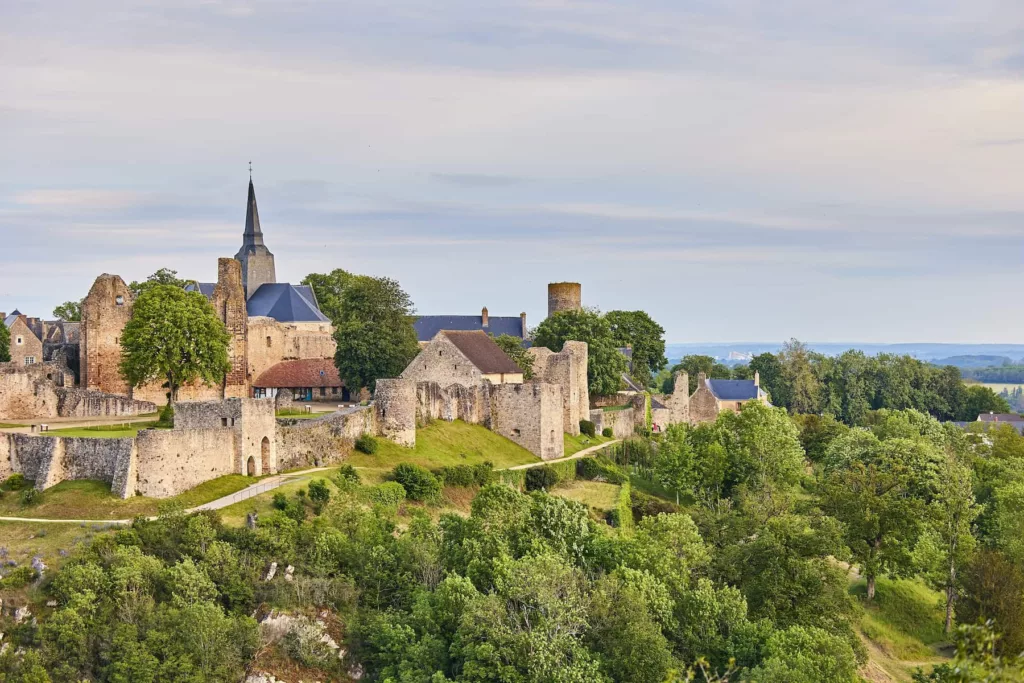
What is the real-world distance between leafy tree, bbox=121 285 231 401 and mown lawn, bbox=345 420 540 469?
44.0 ft

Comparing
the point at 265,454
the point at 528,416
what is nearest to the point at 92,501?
the point at 265,454

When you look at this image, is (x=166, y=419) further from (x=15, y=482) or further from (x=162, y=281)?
(x=162, y=281)

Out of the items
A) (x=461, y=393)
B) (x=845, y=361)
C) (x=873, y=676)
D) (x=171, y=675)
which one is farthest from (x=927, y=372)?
(x=171, y=675)

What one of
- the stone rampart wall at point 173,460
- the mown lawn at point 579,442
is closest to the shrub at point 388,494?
the stone rampart wall at point 173,460

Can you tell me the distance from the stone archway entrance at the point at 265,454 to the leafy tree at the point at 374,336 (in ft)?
72.8

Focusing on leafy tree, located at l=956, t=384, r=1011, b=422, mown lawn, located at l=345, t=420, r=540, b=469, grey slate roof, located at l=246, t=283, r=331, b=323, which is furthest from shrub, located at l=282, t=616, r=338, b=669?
leafy tree, located at l=956, t=384, r=1011, b=422

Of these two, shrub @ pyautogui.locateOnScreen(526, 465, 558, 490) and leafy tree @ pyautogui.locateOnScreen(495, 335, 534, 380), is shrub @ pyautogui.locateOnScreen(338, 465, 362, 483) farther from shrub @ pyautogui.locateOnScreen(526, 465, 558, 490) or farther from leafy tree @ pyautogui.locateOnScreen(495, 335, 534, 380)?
leafy tree @ pyautogui.locateOnScreen(495, 335, 534, 380)

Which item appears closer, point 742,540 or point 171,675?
point 171,675

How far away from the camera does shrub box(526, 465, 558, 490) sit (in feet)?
181

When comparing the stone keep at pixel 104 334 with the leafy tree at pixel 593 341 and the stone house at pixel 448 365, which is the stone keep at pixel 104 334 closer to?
the stone house at pixel 448 365

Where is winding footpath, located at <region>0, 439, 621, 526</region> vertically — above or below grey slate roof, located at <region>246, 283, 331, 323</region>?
below

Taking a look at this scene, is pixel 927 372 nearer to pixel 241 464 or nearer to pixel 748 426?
pixel 748 426

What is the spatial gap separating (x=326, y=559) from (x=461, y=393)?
22.5m

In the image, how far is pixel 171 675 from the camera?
109 feet
